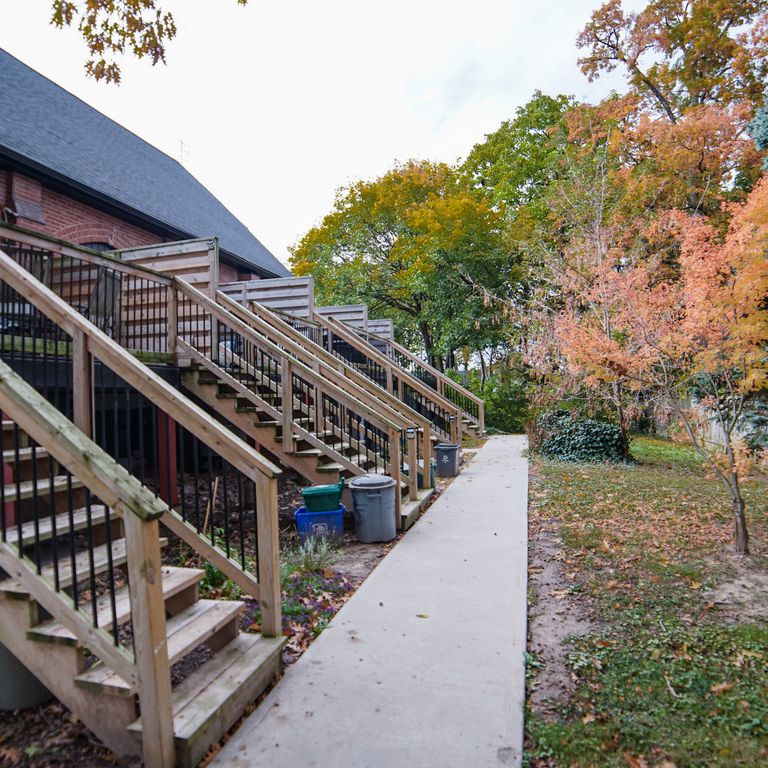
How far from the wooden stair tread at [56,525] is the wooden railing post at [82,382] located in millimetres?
586

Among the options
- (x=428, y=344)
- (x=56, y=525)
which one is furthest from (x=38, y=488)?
(x=428, y=344)

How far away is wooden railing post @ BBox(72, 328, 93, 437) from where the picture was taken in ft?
12.0

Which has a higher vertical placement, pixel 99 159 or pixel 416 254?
pixel 99 159

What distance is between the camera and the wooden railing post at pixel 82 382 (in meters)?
3.65

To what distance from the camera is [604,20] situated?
57.9ft

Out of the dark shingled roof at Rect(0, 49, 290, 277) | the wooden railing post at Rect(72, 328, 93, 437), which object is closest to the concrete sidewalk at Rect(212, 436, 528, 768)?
the wooden railing post at Rect(72, 328, 93, 437)

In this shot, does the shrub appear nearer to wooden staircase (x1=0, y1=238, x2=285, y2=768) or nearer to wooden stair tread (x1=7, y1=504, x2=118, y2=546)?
wooden staircase (x1=0, y1=238, x2=285, y2=768)

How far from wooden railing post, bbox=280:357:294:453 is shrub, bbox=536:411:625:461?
7.02 meters

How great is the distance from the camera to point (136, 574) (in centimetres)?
214

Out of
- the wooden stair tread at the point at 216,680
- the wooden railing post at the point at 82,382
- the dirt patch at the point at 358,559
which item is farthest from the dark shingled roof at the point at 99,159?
the wooden stair tread at the point at 216,680

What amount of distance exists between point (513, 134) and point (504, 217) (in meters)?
5.48

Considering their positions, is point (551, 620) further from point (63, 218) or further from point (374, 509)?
point (63, 218)

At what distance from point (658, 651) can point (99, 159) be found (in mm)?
14161

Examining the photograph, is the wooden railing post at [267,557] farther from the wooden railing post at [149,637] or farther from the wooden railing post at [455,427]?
the wooden railing post at [455,427]
